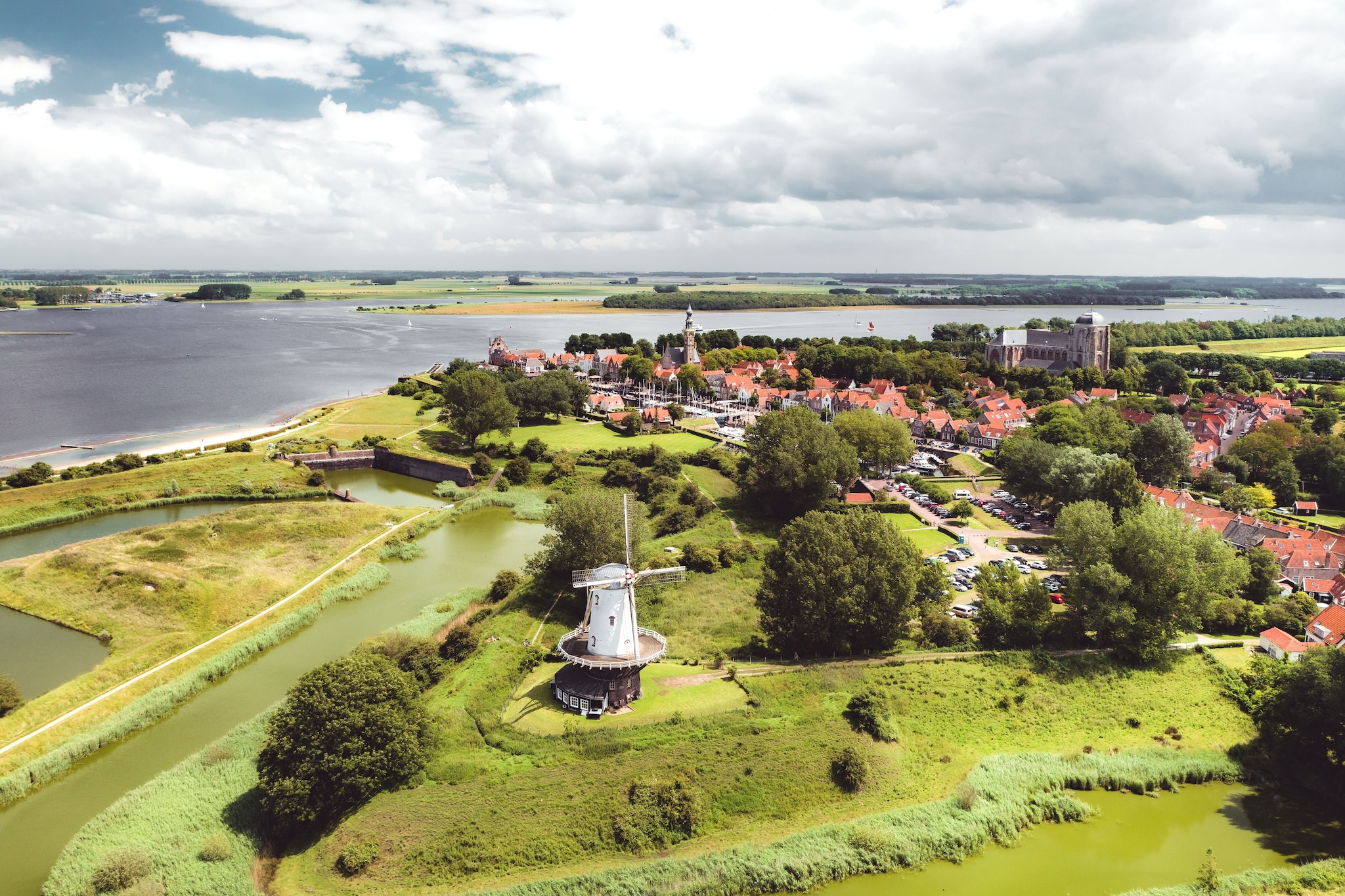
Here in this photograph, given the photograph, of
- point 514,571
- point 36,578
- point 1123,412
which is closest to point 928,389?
point 1123,412

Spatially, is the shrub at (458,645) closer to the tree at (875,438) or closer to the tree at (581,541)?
the tree at (581,541)

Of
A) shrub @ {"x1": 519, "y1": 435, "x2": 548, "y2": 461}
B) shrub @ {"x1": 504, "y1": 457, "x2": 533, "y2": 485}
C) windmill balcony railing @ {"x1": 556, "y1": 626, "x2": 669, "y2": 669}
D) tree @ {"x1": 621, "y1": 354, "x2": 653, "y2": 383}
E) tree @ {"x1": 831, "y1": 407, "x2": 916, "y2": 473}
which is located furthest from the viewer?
tree @ {"x1": 621, "y1": 354, "x2": 653, "y2": 383}

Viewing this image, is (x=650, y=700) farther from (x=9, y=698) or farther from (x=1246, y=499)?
(x=1246, y=499)

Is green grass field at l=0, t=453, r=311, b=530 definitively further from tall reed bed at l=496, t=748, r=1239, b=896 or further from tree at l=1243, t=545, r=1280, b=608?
tree at l=1243, t=545, r=1280, b=608

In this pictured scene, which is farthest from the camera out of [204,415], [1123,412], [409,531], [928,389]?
[928,389]

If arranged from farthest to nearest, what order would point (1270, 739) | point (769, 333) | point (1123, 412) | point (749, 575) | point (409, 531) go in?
1. point (769, 333)
2. point (1123, 412)
3. point (409, 531)
4. point (749, 575)
5. point (1270, 739)

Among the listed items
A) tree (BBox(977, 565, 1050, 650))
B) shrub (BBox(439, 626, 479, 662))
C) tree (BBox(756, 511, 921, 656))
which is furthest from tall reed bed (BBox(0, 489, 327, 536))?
tree (BBox(977, 565, 1050, 650))

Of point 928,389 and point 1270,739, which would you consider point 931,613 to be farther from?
point 928,389
